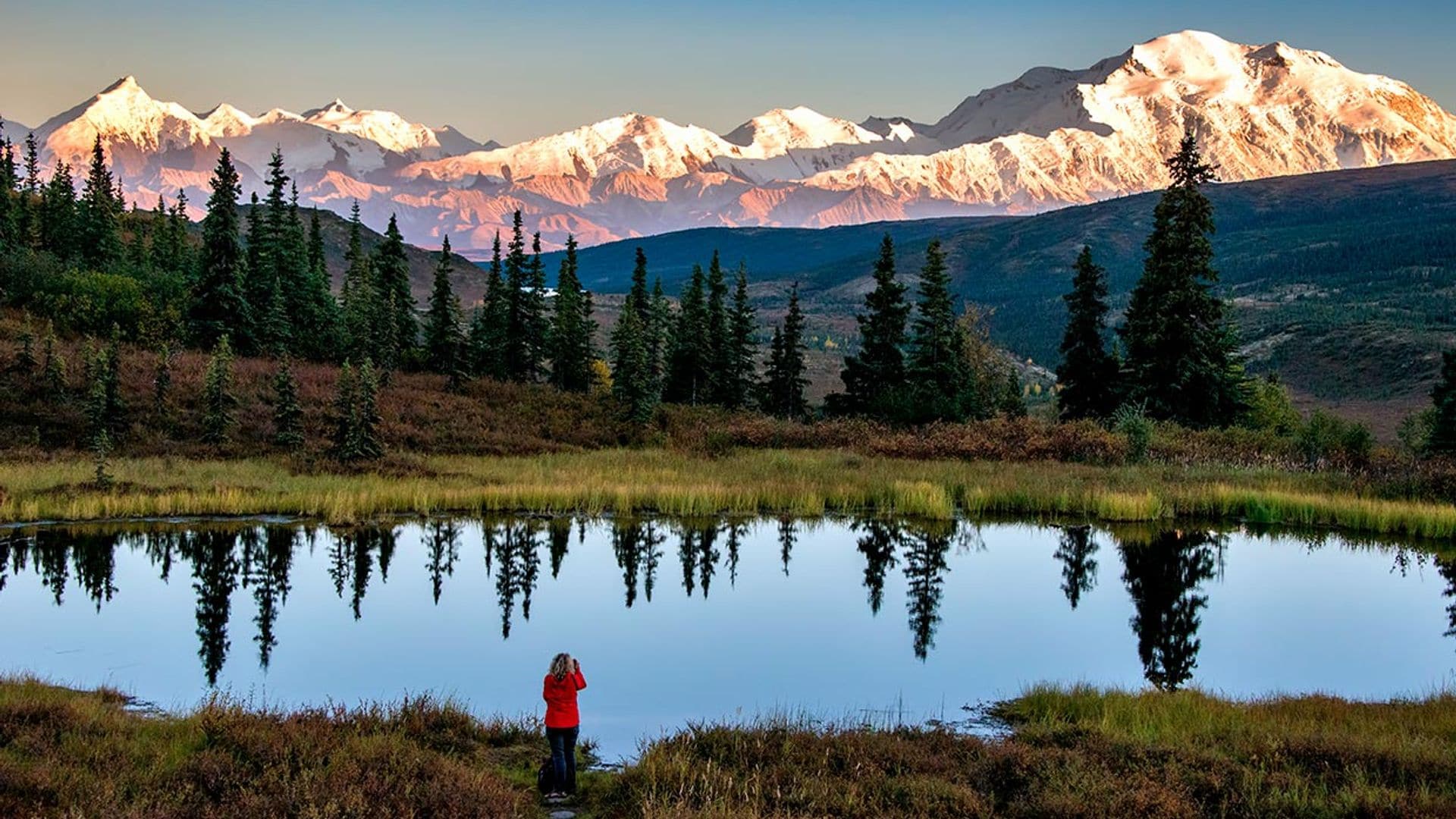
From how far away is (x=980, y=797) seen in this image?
11.6 m

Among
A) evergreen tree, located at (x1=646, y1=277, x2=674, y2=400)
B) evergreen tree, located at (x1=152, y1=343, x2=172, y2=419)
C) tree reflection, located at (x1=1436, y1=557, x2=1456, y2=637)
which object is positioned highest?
evergreen tree, located at (x1=646, y1=277, x2=674, y2=400)

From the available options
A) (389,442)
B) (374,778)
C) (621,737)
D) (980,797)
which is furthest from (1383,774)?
(389,442)

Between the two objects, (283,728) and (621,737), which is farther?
(621,737)

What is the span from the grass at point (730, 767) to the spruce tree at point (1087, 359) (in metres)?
46.2

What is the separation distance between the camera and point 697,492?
125 feet

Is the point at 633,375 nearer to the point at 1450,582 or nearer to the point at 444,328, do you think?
the point at 444,328

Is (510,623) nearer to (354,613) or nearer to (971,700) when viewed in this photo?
(354,613)

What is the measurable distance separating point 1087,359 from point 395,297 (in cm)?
4122

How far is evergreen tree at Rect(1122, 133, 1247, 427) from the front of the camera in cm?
5416

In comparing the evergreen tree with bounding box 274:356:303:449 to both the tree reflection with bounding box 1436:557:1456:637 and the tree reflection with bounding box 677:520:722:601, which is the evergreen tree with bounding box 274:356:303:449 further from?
the tree reflection with bounding box 1436:557:1456:637

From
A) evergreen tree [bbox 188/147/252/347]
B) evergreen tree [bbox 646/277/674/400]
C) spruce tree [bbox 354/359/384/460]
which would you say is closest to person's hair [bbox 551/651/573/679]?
spruce tree [bbox 354/359/384/460]

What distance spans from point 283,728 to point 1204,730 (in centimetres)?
1118

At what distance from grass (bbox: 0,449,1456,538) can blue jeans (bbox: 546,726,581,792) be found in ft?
75.0

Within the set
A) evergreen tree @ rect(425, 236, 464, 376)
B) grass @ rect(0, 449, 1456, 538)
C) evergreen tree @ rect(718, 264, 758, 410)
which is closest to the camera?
grass @ rect(0, 449, 1456, 538)
